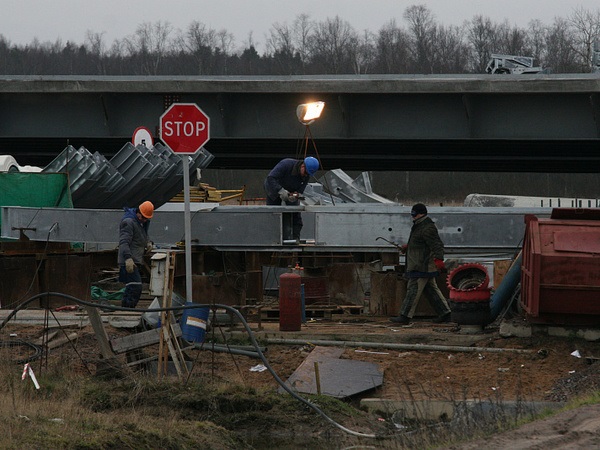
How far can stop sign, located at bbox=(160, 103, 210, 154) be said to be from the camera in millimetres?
13047

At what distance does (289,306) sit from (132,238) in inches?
131

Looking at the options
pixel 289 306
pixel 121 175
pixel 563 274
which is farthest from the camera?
pixel 121 175

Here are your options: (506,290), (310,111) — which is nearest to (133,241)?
(310,111)

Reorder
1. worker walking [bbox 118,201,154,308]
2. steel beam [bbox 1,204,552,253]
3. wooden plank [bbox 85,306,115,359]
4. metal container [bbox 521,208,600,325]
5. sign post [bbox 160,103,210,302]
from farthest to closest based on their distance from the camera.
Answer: steel beam [bbox 1,204,552,253] < worker walking [bbox 118,201,154,308] < sign post [bbox 160,103,210,302] < metal container [bbox 521,208,600,325] < wooden plank [bbox 85,306,115,359]

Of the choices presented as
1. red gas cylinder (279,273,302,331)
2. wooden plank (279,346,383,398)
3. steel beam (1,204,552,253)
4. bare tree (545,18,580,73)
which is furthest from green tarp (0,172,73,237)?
bare tree (545,18,580,73)

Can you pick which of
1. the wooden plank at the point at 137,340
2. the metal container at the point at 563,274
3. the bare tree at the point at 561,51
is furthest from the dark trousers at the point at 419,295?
the bare tree at the point at 561,51

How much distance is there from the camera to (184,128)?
13102 mm

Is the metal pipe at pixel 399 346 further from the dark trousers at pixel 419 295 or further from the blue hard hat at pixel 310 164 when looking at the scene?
the blue hard hat at pixel 310 164

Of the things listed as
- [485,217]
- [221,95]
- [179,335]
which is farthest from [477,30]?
[179,335]

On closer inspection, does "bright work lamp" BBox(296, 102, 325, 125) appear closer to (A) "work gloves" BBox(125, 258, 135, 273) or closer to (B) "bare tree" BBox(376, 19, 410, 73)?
(A) "work gloves" BBox(125, 258, 135, 273)

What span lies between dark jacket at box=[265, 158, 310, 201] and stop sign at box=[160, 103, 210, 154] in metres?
4.64

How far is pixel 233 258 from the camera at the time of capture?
16.7 meters

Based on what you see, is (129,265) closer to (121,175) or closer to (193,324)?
(193,324)

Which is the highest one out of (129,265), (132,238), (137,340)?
(132,238)
